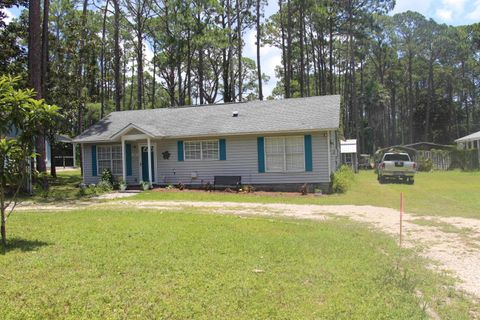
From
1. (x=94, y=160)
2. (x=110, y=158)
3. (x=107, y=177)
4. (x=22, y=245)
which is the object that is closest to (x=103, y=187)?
(x=107, y=177)

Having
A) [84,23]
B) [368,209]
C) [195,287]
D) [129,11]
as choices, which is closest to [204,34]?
[129,11]

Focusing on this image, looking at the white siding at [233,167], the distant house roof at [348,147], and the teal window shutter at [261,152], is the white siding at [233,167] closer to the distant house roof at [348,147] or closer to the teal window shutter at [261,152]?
the teal window shutter at [261,152]

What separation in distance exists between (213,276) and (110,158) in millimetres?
17514

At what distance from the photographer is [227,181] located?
1916 cm

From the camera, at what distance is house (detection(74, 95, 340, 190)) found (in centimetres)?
1833

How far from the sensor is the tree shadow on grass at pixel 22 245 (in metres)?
6.88

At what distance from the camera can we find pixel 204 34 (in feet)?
111

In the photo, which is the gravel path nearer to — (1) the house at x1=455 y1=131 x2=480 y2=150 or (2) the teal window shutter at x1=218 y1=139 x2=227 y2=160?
(2) the teal window shutter at x1=218 y1=139 x2=227 y2=160

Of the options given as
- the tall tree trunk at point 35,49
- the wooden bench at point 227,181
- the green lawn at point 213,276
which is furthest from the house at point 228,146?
the green lawn at point 213,276

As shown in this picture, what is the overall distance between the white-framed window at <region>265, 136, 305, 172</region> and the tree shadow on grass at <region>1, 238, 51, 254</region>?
12519mm

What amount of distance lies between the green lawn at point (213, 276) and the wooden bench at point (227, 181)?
10156 millimetres

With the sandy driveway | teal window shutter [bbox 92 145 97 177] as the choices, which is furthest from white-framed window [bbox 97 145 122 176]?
the sandy driveway

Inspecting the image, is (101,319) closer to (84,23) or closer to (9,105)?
(9,105)

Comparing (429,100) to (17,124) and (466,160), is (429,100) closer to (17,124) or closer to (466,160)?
(466,160)
